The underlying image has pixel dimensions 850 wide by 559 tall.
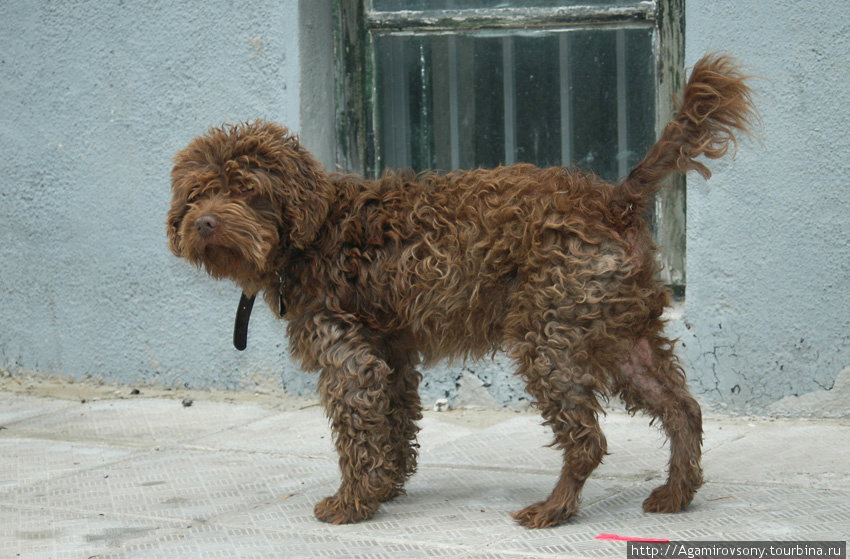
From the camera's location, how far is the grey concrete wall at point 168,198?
19.1 feet

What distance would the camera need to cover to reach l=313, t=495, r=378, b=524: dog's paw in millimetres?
4434

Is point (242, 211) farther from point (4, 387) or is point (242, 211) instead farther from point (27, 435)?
point (4, 387)

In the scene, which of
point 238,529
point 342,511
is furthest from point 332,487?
point 238,529

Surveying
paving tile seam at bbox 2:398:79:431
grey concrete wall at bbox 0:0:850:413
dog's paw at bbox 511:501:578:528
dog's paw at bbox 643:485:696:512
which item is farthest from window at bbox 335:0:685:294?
paving tile seam at bbox 2:398:79:431

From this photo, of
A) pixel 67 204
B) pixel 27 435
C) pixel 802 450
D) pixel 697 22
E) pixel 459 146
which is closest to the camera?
pixel 802 450

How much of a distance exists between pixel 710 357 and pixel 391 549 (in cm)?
289

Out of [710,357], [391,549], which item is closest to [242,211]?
[391,549]

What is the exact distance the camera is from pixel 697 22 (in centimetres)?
591

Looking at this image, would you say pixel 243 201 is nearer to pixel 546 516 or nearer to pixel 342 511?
pixel 342 511

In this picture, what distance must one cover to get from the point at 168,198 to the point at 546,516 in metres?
4.11

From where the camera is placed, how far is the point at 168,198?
7.11 meters

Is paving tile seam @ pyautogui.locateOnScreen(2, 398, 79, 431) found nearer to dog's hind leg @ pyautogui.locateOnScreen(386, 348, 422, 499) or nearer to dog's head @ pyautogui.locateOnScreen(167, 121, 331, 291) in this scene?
dog's head @ pyautogui.locateOnScreen(167, 121, 331, 291)

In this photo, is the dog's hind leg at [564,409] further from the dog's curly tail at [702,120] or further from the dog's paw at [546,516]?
the dog's curly tail at [702,120]

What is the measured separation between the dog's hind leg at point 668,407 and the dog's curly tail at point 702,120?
0.81 meters
